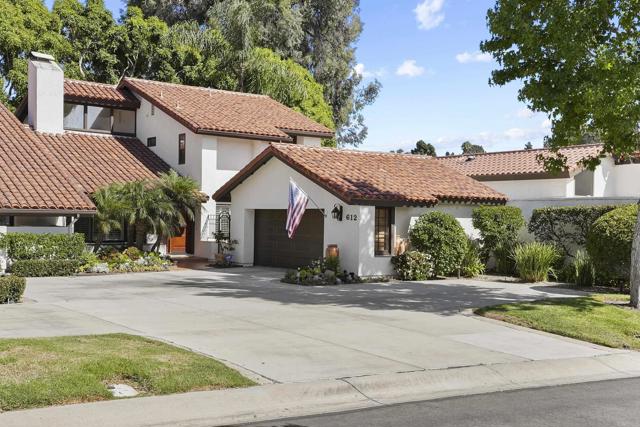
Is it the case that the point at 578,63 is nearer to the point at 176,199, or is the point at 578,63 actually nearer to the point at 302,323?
Answer: the point at 302,323

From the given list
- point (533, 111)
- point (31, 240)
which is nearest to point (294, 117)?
point (31, 240)

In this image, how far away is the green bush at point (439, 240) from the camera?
22.7 m

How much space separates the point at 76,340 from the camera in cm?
1059

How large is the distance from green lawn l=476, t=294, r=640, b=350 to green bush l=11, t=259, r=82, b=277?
12997 mm

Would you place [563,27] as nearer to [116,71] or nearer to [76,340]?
[76,340]

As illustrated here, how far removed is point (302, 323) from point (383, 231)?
980 cm

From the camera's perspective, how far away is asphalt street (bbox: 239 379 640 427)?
7469mm

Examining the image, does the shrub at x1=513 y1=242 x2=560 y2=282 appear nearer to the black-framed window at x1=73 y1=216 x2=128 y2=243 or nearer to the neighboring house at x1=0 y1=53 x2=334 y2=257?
the neighboring house at x1=0 y1=53 x2=334 y2=257

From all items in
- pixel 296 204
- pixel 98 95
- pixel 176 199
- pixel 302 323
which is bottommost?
pixel 302 323

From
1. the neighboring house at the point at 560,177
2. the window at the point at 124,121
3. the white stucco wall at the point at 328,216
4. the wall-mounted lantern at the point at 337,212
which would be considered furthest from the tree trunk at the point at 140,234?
the neighboring house at the point at 560,177

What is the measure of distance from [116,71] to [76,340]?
3437cm

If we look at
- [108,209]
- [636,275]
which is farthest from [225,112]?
[636,275]

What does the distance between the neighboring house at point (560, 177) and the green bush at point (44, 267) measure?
20021 millimetres

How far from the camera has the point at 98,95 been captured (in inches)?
1217
